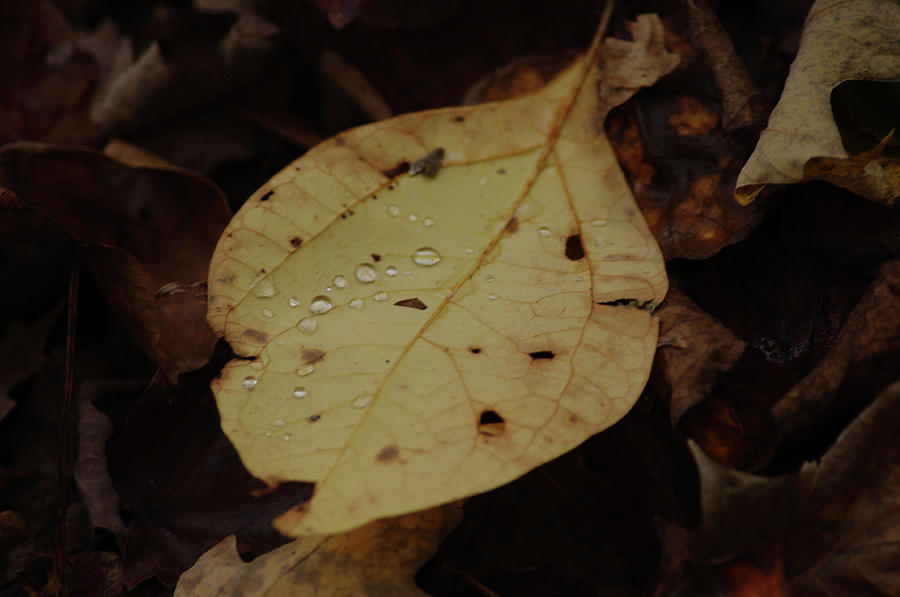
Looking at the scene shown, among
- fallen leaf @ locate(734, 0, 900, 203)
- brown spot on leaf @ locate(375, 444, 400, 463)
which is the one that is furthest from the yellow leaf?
fallen leaf @ locate(734, 0, 900, 203)

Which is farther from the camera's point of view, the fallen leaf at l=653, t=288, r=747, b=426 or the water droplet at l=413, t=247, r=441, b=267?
the water droplet at l=413, t=247, r=441, b=267

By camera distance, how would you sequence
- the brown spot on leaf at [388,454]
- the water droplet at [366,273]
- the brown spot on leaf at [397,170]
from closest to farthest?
the brown spot on leaf at [388,454]
the water droplet at [366,273]
the brown spot on leaf at [397,170]

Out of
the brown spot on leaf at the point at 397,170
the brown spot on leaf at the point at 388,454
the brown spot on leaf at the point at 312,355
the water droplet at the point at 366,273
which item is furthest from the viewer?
the brown spot on leaf at the point at 397,170

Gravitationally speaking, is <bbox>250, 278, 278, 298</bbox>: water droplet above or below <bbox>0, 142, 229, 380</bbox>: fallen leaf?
above

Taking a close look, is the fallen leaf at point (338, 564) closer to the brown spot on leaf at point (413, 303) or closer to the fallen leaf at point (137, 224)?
the brown spot on leaf at point (413, 303)

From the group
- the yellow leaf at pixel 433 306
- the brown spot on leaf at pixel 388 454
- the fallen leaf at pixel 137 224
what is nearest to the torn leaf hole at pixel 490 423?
the yellow leaf at pixel 433 306

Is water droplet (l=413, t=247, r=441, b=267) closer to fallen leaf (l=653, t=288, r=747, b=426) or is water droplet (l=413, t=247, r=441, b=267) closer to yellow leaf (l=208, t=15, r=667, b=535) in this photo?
yellow leaf (l=208, t=15, r=667, b=535)

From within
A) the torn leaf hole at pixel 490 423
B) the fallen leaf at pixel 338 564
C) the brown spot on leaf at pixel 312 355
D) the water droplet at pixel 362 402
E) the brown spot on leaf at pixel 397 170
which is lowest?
the fallen leaf at pixel 338 564
